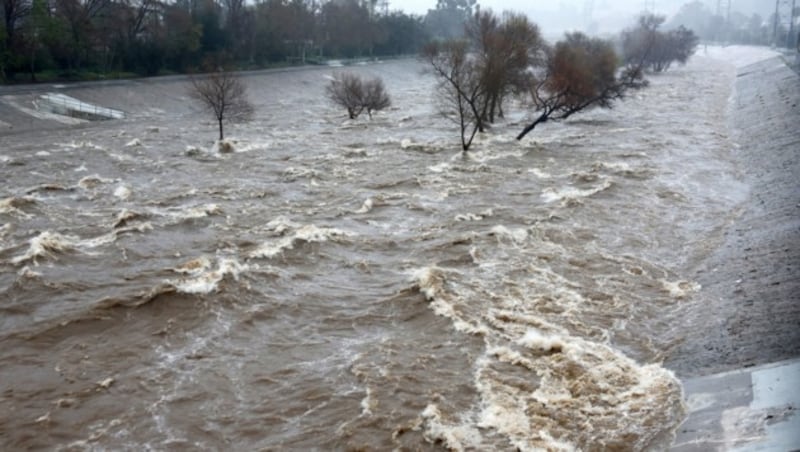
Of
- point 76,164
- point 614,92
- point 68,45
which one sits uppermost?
point 68,45

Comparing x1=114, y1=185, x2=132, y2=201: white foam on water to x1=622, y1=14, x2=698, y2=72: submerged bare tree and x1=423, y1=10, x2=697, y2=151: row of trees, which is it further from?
x1=622, y1=14, x2=698, y2=72: submerged bare tree

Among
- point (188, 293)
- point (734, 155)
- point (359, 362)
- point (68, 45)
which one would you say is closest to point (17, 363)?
point (188, 293)

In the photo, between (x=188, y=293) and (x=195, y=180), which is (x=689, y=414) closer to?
(x=188, y=293)

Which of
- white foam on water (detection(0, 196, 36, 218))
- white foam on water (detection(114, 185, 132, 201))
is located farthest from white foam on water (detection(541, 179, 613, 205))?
white foam on water (detection(0, 196, 36, 218))

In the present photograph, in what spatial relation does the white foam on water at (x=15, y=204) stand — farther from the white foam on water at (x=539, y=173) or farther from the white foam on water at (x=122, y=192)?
the white foam on water at (x=539, y=173)

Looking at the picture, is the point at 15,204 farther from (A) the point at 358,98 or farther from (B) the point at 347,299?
(A) the point at 358,98

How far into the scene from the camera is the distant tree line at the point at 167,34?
5956 centimetres

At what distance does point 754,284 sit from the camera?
1678cm

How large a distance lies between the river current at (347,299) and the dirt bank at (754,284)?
570 mm

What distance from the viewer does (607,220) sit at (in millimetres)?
23203

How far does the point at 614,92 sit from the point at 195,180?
3163cm

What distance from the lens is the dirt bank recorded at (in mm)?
13219

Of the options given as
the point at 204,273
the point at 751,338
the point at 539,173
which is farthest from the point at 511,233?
the point at 539,173

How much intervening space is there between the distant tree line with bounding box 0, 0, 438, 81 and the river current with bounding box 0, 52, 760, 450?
31.3m
